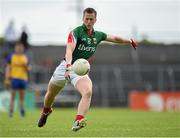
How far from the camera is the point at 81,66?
41.4ft

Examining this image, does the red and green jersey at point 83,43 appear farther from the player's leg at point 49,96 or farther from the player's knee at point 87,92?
the player's knee at point 87,92

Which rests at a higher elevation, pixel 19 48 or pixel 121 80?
pixel 19 48

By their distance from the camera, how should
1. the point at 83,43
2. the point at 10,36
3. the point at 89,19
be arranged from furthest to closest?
the point at 10,36, the point at 83,43, the point at 89,19

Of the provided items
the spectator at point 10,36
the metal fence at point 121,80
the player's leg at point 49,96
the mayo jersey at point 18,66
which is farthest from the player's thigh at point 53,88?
the metal fence at point 121,80

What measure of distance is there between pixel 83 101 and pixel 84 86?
0.40m

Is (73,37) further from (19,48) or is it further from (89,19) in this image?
(19,48)

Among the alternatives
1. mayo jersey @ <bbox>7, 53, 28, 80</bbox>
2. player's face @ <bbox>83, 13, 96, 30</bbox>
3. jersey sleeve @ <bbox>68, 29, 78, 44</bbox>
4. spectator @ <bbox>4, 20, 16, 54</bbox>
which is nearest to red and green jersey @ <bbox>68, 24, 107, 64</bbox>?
jersey sleeve @ <bbox>68, 29, 78, 44</bbox>

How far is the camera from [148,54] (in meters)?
42.3

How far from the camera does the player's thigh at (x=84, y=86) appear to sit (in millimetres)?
12844

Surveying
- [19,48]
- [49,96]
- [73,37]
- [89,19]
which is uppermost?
[89,19]

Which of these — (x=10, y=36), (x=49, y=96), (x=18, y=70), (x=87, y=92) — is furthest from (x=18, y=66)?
(x=10, y=36)

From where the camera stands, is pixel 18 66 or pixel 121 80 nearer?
pixel 18 66

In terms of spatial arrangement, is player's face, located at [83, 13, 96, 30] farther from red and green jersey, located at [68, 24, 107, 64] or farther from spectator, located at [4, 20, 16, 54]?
spectator, located at [4, 20, 16, 54]

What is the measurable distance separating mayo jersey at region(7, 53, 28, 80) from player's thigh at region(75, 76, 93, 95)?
10.2m
